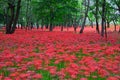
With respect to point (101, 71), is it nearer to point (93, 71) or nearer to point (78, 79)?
point (93, 71)

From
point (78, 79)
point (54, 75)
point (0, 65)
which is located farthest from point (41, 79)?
point (0, 65)

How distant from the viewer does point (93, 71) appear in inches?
374

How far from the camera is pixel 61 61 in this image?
11.6m

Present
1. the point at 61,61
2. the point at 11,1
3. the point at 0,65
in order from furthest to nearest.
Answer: the point at 11,1
the point at 61,61
the point at 0,65

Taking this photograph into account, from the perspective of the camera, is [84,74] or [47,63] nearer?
[84,74]

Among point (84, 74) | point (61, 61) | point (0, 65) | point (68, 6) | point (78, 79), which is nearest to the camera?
point (78, 79)

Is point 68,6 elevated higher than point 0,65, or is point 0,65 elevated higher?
point 68,6

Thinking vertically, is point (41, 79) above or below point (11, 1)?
below

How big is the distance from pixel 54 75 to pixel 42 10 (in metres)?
46.4

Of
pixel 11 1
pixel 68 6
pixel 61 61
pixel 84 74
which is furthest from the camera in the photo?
pixel 68 6

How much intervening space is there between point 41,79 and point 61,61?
3095 millimetres

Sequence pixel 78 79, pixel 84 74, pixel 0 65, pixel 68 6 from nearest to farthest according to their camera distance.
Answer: pixel 78 79 → pixel 84 74 → pixel 0 65 → pixel 68 6

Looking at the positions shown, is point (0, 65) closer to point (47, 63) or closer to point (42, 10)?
point (47, 63)

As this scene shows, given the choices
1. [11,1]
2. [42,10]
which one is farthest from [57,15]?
[11,1]
